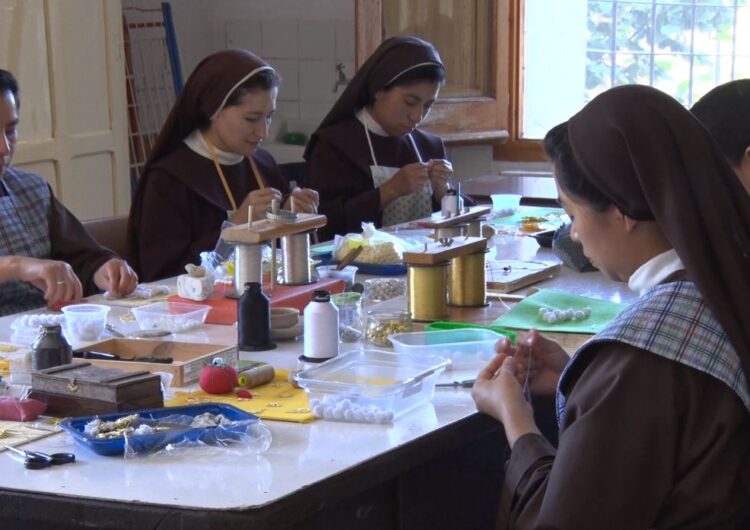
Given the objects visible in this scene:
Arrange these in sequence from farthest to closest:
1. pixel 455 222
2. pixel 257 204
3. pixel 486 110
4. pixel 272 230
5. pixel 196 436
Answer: pixel 486 110 < pixel 257 204 < pixel 455 222 < pixel 272 230 < pixel 196 436

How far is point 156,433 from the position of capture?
1.80 meters

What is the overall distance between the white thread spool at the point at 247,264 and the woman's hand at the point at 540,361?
2.77 feet

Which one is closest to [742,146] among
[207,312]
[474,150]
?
[207,312]

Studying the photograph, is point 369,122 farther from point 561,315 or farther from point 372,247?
point 561,315

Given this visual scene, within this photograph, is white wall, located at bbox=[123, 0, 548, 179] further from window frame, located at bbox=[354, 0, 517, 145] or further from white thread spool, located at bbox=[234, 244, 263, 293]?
white thread spool, located at bbox=[234, 244, 263, 293]

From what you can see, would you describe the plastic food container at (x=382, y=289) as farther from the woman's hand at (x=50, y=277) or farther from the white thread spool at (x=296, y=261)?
the woman's hand at (x=50, y=277)

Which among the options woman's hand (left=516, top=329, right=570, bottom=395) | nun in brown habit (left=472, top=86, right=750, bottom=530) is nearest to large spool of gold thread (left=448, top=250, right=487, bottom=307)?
woman's hand (left=516, top=329, right=570, bottom=395)

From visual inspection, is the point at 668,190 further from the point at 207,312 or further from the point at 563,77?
the point at 563,77

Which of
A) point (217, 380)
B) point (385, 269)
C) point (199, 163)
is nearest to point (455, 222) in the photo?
point (385, 269)

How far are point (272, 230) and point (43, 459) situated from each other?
107cm

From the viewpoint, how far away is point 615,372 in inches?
63.7

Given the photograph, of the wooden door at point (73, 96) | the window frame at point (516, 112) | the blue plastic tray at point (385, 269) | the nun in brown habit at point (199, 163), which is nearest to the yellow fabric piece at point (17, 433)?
the blue plastic tray at point (385, 269)

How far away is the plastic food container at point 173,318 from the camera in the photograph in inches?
103

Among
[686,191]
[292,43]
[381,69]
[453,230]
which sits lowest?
[453,230]
